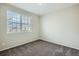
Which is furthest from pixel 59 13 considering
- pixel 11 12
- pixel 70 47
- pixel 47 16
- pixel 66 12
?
pixel 11 12

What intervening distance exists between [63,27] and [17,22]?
225cm

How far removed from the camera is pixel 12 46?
2.55 m

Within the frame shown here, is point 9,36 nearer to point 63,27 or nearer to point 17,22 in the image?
point 17,22

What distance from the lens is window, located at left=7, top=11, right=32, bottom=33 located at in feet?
8.16

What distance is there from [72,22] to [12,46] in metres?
2.83

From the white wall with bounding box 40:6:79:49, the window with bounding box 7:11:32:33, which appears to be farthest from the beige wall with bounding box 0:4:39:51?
the white wall with bounding box 40:6:79:49

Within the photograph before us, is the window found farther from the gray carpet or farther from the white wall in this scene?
the white wall

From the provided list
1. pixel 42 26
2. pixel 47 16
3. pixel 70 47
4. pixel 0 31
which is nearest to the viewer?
pixel 0 31

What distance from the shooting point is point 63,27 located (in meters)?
2.94

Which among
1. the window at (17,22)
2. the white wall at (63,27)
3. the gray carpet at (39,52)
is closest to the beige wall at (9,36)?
the window at (17,22)

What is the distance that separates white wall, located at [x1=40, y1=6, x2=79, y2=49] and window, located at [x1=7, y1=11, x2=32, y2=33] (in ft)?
3.69

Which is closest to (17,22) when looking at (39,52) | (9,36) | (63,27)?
(9,36)

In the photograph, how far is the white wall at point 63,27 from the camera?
8.46ft

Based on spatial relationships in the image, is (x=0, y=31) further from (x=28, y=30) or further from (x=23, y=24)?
(x=28, y=30)
